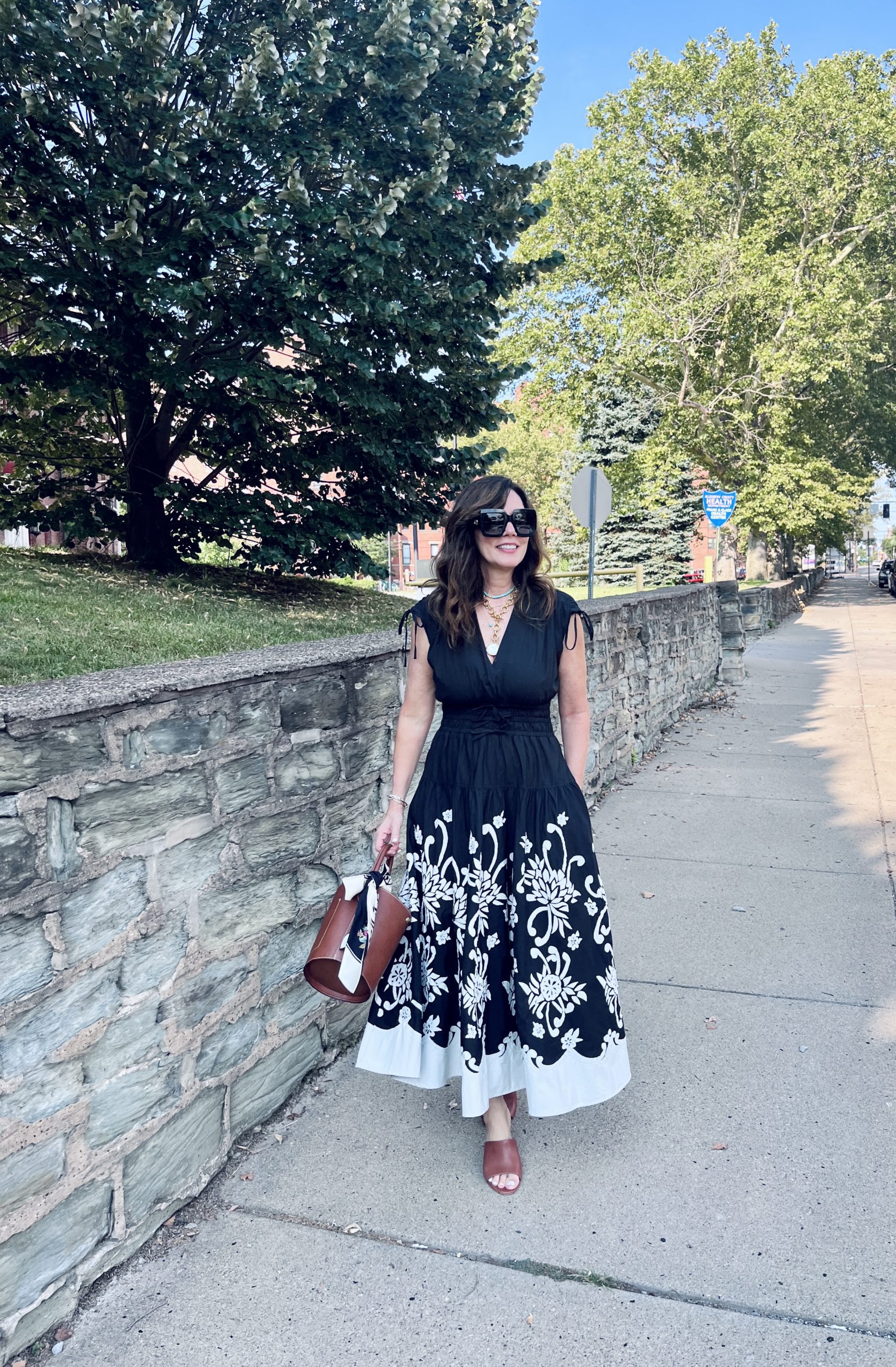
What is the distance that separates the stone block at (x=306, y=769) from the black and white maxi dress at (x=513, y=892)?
18.7 inches

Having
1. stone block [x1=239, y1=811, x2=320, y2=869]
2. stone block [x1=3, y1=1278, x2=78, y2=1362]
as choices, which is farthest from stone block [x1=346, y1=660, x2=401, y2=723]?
stone block [x1=3, y1=1278, x2=78, y2=1362]

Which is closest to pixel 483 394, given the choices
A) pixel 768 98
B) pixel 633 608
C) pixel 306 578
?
pixel 633 608

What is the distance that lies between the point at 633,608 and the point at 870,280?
96.4ft

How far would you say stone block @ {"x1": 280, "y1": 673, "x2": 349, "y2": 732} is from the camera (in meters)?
3.09

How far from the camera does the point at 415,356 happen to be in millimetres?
9445

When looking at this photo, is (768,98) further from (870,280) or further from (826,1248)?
(826,1248)

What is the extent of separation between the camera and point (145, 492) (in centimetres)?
959

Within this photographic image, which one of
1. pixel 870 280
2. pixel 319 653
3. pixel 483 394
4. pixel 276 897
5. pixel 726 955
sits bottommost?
pixel 726 955

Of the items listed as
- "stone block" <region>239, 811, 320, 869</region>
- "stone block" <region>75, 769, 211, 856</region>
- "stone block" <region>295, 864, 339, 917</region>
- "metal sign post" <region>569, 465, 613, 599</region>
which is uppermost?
"metal sign post" <region>569, 465, 613, 599</region>

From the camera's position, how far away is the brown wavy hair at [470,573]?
2799mm

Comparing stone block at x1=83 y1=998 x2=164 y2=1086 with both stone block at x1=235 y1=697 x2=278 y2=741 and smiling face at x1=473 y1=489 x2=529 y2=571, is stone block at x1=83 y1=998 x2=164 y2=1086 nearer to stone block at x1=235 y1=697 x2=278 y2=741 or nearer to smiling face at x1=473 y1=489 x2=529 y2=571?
stone block at x1=235 y1=697 x2=278 y2=741

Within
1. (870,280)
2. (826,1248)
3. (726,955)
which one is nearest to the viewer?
(826,1248)

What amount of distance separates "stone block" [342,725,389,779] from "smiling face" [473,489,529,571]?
0.97 meters

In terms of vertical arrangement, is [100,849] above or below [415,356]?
below
